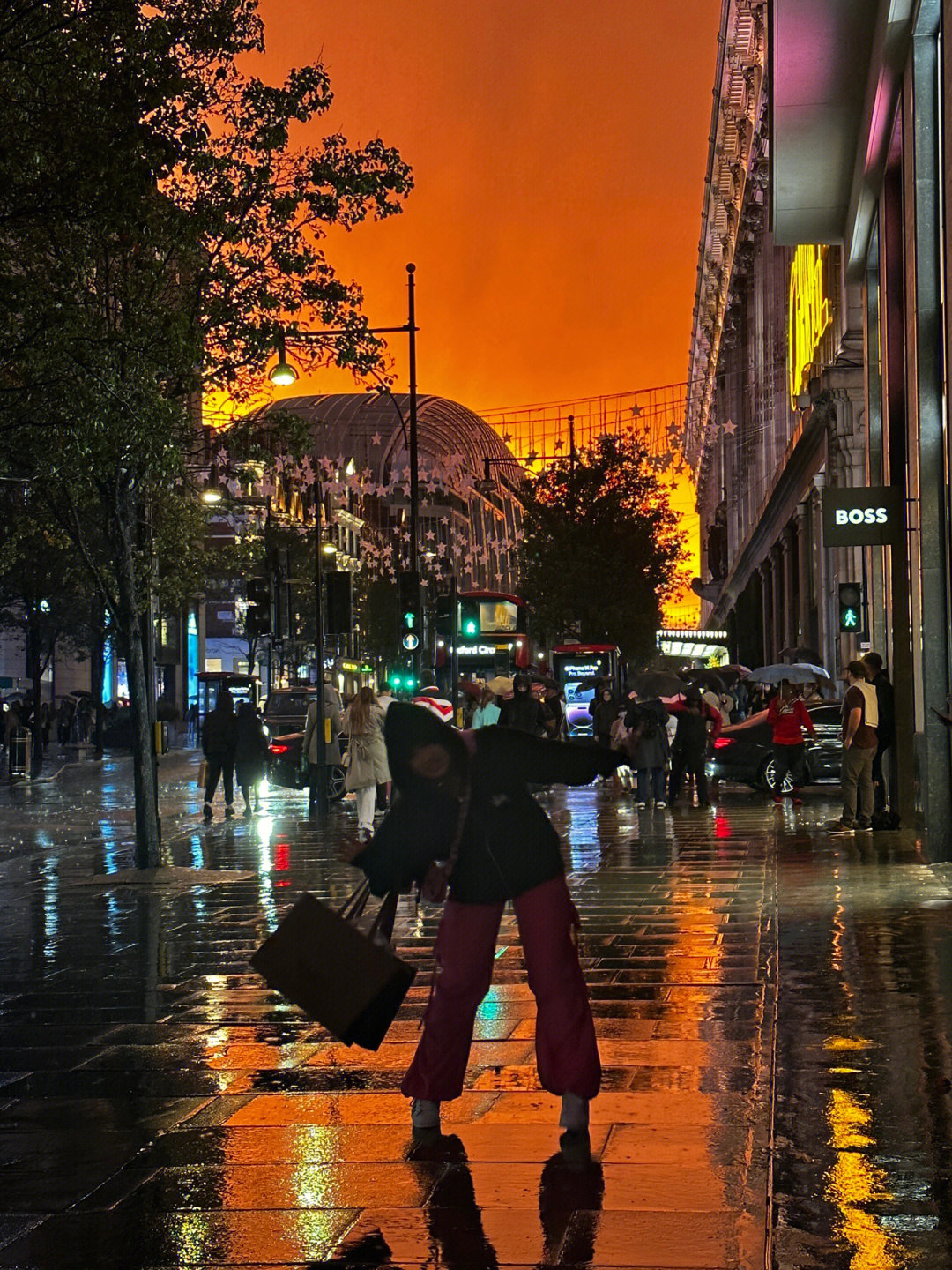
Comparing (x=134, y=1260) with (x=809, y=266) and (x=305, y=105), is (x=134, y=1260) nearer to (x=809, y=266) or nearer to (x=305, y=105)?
(x=305, y=105)

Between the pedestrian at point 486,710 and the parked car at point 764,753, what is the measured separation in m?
3.53

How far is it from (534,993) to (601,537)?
215 feet

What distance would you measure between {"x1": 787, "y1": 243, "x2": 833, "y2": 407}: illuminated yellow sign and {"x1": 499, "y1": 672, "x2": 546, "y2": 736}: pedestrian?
40.6ft

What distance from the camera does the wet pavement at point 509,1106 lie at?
4.91 meters

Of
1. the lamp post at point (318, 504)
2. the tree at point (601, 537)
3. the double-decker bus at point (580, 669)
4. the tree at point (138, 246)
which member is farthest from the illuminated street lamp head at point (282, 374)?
the tree at point (601, 537)

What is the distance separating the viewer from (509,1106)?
21.7ft

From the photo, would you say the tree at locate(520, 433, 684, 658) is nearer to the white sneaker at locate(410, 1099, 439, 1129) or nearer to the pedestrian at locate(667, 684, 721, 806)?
the pedestrian at locate(667, 684, 721, 806)

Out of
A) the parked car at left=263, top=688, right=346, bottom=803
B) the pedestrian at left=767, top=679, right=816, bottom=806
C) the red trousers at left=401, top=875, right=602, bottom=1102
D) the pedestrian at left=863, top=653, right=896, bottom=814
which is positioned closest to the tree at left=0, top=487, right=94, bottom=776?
the parked car at left=263, top=688, right=346, bottom=803

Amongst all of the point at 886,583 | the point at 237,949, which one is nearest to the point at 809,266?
the point at 886,583

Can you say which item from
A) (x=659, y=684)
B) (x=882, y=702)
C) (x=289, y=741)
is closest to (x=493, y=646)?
(x=289, y=741)

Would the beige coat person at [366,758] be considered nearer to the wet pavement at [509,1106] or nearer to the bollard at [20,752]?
the wet pavement at [509,1106]

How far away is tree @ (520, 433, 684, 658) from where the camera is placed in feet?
233

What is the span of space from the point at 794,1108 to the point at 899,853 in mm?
10874

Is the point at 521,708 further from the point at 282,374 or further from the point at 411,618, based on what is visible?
the point at 282,374
